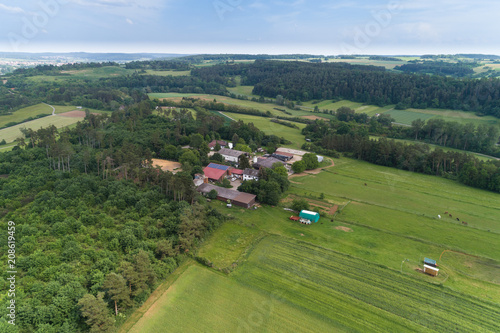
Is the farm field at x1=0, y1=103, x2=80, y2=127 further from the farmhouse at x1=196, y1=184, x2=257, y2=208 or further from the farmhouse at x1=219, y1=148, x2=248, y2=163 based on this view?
the farmhouse at x1=196, y1=184, x2=257, y2=208

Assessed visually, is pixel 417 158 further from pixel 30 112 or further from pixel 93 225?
pixel 30 112

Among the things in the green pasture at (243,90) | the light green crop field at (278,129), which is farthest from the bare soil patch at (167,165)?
the green pasture at (243,90)

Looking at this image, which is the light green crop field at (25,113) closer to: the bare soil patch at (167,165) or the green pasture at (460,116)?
the bare soil patch at (167,165)

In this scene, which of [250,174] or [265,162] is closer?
[250,174]

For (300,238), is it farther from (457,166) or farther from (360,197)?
(457,166)

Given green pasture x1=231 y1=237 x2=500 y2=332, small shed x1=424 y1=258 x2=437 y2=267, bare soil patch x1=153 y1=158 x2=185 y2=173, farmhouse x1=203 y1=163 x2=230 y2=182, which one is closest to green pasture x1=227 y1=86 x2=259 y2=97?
bare soil patch x1=153 y1=158 x2=185 y2=173

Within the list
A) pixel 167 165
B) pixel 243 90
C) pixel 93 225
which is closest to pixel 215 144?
pixel 167 165
